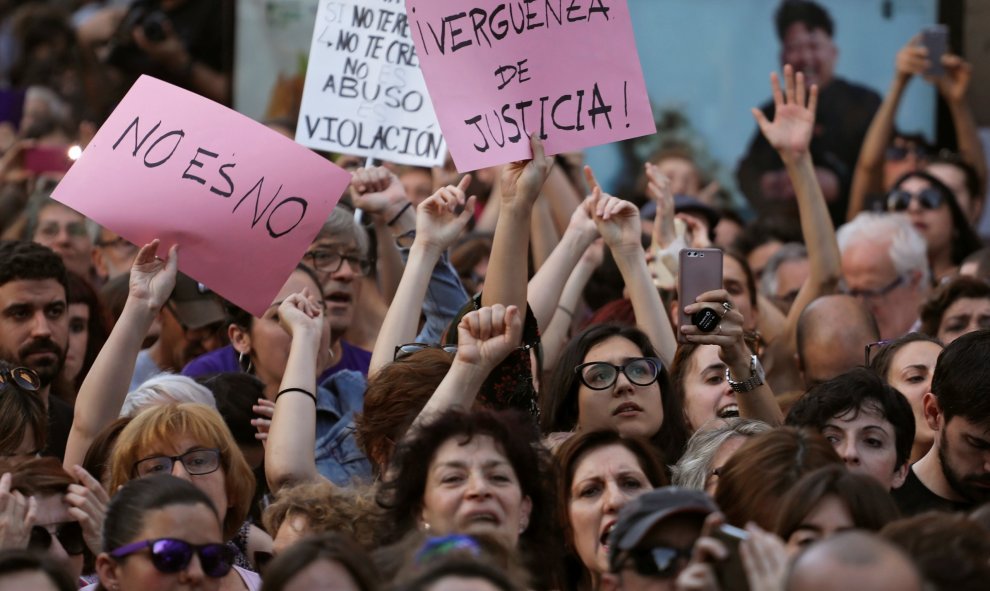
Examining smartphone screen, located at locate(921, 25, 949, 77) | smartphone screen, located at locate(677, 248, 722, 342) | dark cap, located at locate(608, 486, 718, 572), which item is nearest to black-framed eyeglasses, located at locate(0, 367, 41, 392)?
smartphone screen, located at locate(677, 248, 722, 342)

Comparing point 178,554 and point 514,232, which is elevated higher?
point 514,232

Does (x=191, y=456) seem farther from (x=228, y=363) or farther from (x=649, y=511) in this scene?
(x=649, y=511)

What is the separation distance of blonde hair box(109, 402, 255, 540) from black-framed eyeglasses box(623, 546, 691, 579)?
5.63ft

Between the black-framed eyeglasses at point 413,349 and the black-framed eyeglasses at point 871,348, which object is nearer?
the black-framed eyeglasses at point 413,349

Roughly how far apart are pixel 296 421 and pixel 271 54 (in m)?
5.49

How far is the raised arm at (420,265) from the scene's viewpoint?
5.96m

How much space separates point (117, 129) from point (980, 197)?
17.8 feet

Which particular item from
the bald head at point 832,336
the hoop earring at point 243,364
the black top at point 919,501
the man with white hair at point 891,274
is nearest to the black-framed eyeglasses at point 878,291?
the man with white hair at point 891,274

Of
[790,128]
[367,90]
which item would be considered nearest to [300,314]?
[367,90]

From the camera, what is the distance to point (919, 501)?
5344mm

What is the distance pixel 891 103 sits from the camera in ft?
31.7

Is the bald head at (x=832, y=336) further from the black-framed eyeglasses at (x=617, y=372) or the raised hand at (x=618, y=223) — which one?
the black-framed eyeglasses at (x=617, y=372)

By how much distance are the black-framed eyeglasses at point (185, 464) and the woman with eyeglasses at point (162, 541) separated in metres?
0.70

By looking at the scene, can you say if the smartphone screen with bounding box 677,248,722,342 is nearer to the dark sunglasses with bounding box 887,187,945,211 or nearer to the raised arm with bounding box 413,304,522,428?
the raised arm with bounding box 413,304,522,428
